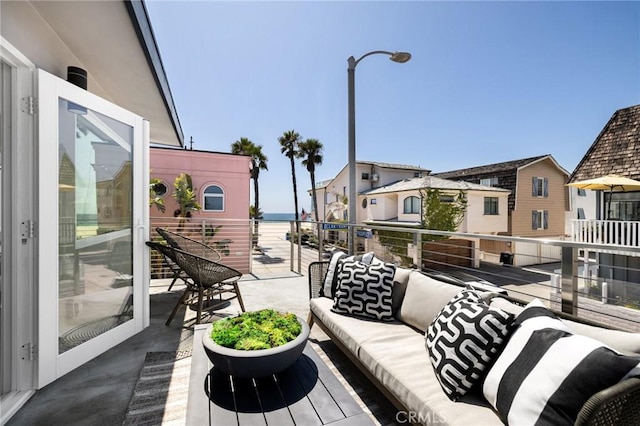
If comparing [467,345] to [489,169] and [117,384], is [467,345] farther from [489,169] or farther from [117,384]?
[489,169]

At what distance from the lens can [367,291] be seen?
90.4 inches

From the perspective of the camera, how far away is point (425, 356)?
1.67 m

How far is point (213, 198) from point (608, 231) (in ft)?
40.2

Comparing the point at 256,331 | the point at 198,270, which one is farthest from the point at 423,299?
the point at 198,270

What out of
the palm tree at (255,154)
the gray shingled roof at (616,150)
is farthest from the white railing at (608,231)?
the palm tree at (255,154)

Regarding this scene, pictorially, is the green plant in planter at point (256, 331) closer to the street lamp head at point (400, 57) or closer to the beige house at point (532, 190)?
the street lamp head at point (400, 57)

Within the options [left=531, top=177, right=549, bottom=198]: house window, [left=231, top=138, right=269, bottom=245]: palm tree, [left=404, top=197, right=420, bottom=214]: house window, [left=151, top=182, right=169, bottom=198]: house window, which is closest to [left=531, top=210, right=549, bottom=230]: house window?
[left=531, top=177, right=549, bottom=198]: house window

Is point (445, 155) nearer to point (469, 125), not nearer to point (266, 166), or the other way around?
point (469, 125)

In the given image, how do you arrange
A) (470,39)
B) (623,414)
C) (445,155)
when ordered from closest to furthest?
(623,414) → (470,39) → (445,155)

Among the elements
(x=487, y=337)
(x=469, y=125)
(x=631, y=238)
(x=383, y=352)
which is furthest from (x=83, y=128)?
(x=469, y=125)

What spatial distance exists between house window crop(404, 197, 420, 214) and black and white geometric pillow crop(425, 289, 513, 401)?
14386 mm

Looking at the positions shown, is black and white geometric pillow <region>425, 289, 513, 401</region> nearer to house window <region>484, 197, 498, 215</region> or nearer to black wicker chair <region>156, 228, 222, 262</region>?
black wicker chair <region>156, 228, 222, 262</region>

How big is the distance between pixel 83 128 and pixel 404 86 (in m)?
8.87

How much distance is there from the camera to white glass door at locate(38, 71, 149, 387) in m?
2.04
